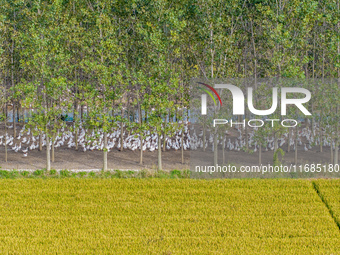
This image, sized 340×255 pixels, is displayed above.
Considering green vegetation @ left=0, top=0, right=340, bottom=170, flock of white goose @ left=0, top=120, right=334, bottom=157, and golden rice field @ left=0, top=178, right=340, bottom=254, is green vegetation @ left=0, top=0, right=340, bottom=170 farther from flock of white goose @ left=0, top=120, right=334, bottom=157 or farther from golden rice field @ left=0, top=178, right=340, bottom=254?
golden rice field @ left=0, top=178, right=340, bottom=254

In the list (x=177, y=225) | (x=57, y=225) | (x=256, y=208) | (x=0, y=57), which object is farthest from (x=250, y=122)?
(x=0, y=57)

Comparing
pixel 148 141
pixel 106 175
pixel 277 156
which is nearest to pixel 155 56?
pixel 106 175

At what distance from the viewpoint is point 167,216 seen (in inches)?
382

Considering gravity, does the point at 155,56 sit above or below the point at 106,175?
above

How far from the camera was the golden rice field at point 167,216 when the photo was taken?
8109mm

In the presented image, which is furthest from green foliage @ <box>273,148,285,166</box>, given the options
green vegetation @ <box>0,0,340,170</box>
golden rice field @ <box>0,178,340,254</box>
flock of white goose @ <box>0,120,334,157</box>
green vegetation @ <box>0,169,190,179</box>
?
green vegetation @ <box>0,169,190,179</box>

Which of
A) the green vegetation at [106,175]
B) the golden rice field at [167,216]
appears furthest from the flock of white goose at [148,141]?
the golden rice field at [167,216]

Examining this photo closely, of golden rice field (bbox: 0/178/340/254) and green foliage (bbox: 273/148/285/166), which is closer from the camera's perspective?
golden rice field (bbox: 0/178/340/254)

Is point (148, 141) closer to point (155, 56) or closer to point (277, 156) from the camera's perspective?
point (155, 56)

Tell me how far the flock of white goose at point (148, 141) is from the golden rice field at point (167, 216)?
8.46 feet

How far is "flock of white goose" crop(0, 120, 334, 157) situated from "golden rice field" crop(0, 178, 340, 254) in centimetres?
258

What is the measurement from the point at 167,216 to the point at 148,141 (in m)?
9.42

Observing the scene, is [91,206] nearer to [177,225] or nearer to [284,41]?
[177,225]

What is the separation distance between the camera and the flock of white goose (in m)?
14.2
